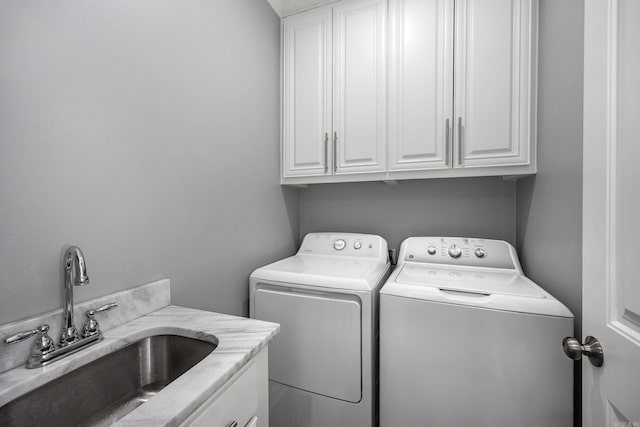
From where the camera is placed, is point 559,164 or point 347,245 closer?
point 559,164

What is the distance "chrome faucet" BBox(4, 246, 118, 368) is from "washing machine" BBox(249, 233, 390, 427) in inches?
29.9

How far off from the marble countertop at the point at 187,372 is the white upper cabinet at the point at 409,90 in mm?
1153

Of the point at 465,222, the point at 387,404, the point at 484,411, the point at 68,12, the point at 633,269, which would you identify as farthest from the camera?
the point at 465,222

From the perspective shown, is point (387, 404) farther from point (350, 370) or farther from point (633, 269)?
point (633, 269)

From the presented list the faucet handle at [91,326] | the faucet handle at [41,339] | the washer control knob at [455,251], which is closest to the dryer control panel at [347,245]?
the washer control knob at [455,251]

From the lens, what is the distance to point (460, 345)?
42.1 inches

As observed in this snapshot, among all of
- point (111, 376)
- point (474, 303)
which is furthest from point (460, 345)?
point (111, 376)

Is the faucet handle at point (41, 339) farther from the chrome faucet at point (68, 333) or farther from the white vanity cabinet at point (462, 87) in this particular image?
the white vanity cabinet at point (462, 87)

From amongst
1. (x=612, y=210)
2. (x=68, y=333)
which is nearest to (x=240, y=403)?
(x=68, y=333)

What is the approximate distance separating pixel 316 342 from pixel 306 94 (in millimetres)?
1560

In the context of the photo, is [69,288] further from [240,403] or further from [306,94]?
[306,94]

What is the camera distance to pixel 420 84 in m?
1.50

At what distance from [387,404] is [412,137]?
1.42 metres

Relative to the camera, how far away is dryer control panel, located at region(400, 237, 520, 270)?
148cm
